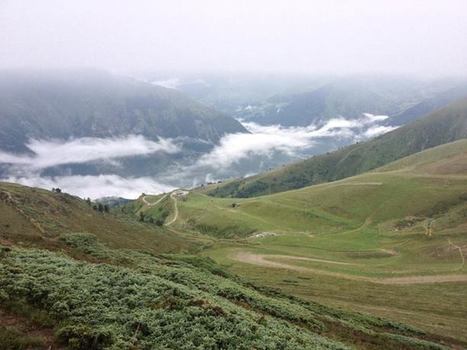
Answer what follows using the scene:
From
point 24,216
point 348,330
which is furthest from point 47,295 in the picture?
point 24,216

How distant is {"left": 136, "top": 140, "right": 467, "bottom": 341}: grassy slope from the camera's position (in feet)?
181

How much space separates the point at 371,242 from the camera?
411 ft

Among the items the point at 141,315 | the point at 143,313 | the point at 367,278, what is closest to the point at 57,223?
the point at 367,278

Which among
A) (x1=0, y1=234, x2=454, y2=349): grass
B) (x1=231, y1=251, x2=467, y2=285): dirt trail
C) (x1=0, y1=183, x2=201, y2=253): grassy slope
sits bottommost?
(x1=231, y1=251, x2=467, y2=285): dirt trail

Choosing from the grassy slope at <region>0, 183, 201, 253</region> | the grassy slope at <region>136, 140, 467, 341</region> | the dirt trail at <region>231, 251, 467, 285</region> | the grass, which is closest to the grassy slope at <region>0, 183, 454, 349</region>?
the grass

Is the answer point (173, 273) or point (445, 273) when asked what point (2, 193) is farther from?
point (445, 273)

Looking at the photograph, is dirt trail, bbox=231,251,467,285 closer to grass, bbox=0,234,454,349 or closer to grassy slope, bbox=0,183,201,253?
grassy slope, bbox=0,183,201,253

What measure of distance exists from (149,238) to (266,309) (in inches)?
2648

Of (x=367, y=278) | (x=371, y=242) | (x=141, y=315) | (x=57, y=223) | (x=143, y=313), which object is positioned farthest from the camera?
(x=371, y=242)

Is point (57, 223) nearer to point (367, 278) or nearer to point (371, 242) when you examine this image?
point (367, 278)

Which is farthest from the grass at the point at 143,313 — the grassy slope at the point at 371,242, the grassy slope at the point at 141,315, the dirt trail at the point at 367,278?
the dirt trail at the point at 367,278

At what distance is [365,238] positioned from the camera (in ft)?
436

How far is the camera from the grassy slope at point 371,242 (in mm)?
55219

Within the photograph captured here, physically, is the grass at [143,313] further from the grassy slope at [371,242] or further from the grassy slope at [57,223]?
the grassy slope at [57,223]
